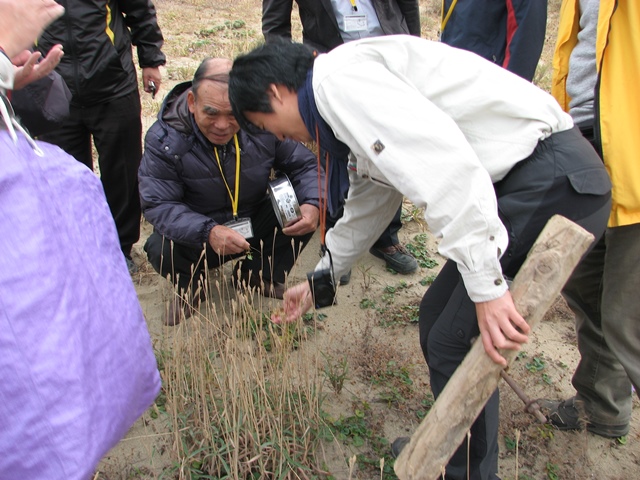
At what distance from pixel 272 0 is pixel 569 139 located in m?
2.38

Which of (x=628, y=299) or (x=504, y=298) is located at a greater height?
(x=504, y=298)

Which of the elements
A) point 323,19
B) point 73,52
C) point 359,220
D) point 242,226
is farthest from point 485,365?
point 73,52

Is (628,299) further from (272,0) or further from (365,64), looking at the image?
(272,0)

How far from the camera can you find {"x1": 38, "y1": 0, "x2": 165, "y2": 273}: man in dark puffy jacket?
2858 mm

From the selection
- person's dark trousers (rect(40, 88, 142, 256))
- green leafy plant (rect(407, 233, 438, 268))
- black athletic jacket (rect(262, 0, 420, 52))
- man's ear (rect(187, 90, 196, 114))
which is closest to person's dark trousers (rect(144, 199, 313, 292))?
person's dark trousers (rect(40, 88, 142, 256))

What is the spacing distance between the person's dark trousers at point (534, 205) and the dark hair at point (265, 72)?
657 mm

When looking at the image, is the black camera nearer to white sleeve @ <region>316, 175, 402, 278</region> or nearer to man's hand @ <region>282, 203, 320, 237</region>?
white sleeve @ <region>316, 175, 402, 278</region>

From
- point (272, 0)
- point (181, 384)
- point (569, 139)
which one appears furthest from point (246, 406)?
point (272, 0)

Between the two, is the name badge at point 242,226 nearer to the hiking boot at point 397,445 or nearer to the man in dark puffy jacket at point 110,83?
the man in dark puffy jacket at point 110,83

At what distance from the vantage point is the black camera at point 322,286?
7.13ft

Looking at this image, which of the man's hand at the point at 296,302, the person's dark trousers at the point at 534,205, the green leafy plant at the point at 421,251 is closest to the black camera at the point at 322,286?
the man's hand at the point at 296,302

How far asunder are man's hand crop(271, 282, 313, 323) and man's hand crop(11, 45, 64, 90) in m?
1.10

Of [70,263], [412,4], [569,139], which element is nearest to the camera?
[70,263]

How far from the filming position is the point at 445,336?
177 centimetres
